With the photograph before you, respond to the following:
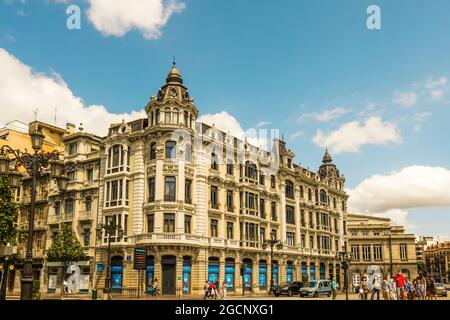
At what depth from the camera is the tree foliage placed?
4178cm

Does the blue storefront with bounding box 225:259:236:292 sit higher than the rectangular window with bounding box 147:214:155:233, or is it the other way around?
the rectangular window with bounding box 147:214:155:233

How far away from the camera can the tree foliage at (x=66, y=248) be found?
4178 centimetres

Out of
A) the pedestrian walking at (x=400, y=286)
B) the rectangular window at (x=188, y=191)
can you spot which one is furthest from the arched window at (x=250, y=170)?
the pedestrian walking at (x=400, y=286)

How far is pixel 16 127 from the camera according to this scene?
61.8 m

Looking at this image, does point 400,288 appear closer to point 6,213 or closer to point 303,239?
point 6,213

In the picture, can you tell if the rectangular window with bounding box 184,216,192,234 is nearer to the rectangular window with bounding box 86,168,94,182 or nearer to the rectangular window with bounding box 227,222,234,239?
the rectangular window with bounding box 227,222,234,239

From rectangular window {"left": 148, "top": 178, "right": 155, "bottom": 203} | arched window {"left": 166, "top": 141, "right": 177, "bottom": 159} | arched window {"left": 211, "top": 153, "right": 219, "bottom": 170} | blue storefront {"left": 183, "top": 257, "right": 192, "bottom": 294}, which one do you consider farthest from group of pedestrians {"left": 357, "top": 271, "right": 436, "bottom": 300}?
arched window {"left": 166, "top": 141, "right": 177, "bottom": 159}

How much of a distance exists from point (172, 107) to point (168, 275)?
1550cm

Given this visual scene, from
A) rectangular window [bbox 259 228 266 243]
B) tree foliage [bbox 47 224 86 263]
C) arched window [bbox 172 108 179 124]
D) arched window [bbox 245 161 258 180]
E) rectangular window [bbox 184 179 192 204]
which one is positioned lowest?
tree foliage [bbox 47 224 86 263]

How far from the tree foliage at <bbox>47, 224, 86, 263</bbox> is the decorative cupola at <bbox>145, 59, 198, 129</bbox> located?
13.0 m

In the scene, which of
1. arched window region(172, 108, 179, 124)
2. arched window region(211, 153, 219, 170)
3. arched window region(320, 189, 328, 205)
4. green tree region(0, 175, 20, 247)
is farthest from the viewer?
arched window region(320, 189, 328, 205)

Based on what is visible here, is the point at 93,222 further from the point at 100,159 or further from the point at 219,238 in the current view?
the point at 219,238

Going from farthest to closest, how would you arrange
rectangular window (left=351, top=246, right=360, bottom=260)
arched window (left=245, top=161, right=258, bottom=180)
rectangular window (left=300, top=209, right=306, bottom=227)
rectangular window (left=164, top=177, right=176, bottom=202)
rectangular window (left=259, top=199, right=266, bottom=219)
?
rectangular window (left=351, top=246, right=360, bottom=260), rectangular window (left=300, top=209, right=306, bottom=227), rectangular window (left=259, top=199, right=266, bottom=219), arched window (left=245, top=161, right=258, bottom=180), rectangular window (left=164, top=177, right=176, bottom=202)
